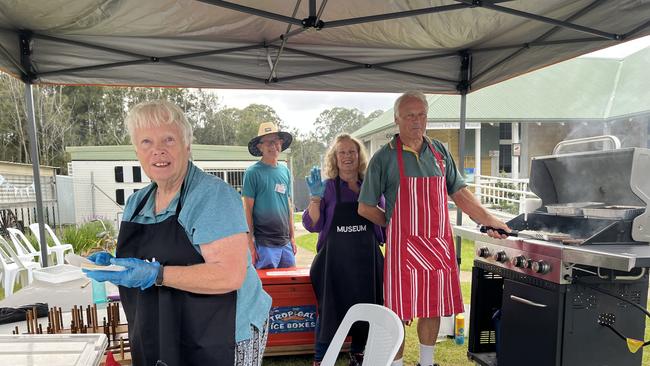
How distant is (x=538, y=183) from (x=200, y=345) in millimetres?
2203

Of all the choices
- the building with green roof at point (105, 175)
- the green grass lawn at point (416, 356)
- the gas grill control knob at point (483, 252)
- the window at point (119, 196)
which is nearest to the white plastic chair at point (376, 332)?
the gas grill control knob at point (483, 252)

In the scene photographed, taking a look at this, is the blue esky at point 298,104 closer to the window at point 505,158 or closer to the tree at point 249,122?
the tree at point 249,122

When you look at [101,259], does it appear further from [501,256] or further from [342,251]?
[501,256]

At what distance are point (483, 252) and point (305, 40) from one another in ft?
6.23

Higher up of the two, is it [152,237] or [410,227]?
[152,237]

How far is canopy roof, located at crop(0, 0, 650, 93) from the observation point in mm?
2199

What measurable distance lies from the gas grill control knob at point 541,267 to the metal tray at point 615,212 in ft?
1.31

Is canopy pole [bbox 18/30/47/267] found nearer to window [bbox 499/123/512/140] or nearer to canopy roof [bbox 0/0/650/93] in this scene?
canopy roof [bbox 0/0/650/93]

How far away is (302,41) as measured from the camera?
9.42ft

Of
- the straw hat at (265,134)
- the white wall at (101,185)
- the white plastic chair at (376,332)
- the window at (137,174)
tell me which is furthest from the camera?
the window at (137,174)

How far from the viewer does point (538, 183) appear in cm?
246

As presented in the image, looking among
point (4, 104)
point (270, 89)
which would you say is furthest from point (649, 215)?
point (4, 104)

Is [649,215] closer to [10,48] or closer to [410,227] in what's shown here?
[410,227]

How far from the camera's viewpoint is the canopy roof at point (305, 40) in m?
2.20
